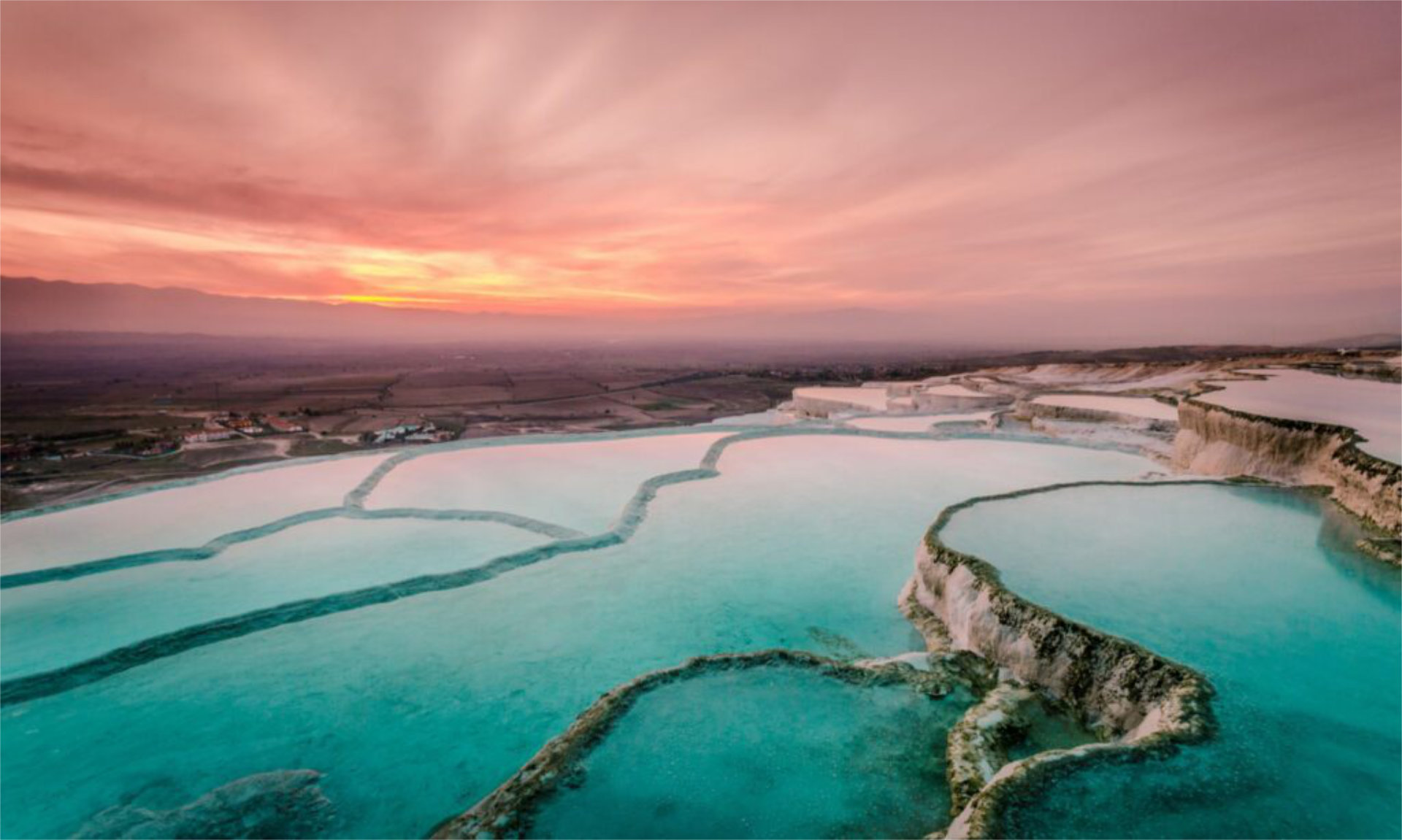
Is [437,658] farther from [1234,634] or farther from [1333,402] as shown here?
[1333,402]

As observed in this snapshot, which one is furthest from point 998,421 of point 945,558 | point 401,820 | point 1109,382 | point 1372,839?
point 1109,382

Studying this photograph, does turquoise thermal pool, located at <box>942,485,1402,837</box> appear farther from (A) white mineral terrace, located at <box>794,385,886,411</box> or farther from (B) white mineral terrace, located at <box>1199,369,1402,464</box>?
(A) white mineral terrace, located at <box>794,385,886,411</box>

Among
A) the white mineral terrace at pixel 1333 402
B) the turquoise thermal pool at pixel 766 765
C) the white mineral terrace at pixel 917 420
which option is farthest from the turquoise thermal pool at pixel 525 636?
the white mineral terrace at pixel 917 420

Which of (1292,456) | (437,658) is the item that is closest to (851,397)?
(1292,456)

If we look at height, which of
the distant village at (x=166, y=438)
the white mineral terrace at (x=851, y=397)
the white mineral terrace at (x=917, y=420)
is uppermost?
the white mineral terrace at (x=851, y=397)

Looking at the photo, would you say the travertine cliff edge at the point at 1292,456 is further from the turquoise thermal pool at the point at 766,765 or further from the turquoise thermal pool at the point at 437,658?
the turquoise thermal pool at the point at 766,765

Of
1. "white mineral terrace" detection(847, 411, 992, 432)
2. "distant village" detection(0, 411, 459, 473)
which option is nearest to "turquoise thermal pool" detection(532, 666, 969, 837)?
"white mineral terrace" detection(847, 411, 992, 432)
